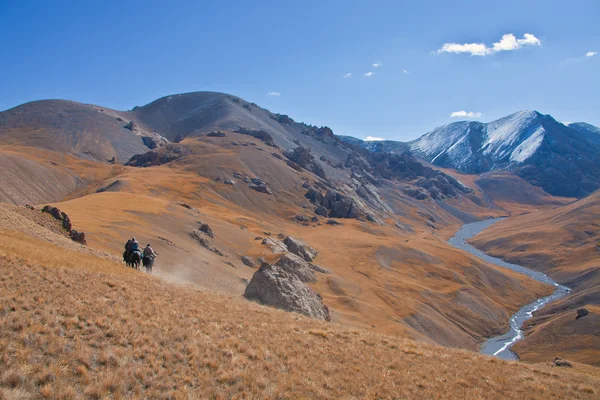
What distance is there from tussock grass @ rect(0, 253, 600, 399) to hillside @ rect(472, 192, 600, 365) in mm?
65977

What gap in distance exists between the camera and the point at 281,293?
147 feet

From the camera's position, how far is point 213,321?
65.8 feet

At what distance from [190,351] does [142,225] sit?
53798 millimetres

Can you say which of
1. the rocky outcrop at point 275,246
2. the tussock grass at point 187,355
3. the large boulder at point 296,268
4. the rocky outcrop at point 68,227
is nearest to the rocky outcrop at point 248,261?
the large boulder at point 296,268

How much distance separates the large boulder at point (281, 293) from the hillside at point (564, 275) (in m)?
51.8

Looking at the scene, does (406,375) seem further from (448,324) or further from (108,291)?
(448,324)

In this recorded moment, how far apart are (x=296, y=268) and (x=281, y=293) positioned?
1266 inches

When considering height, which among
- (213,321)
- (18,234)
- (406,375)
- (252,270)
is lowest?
(252,270)

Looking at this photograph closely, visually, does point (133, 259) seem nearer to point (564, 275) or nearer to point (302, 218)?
point (302, 218)

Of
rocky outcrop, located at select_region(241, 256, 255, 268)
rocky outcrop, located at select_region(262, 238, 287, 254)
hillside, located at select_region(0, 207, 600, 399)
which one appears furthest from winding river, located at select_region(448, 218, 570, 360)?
hillside, located at select_region(0, 207, 600, 399)

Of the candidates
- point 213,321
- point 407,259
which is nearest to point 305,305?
point 213,321

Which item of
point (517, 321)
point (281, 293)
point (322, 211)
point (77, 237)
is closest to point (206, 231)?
point (281, 293)

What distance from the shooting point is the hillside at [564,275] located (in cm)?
7469

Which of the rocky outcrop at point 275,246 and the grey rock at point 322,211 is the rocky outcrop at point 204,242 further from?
the grey rock at point 322,211
